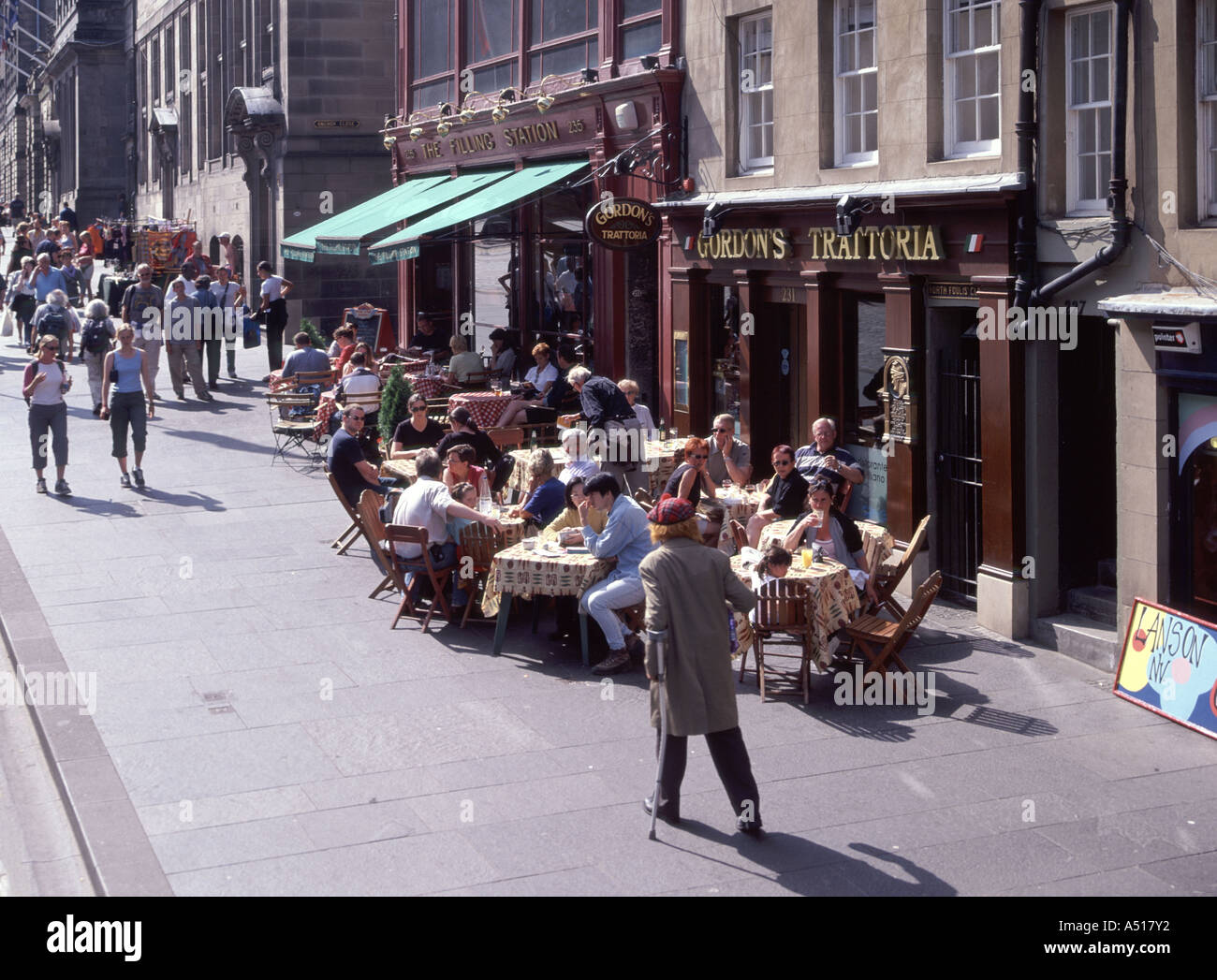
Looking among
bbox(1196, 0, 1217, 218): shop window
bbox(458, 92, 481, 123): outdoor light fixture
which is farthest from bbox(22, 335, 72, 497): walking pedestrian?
bbox(1196, 0, 1217, 218): shop window

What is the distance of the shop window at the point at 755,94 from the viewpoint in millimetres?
15969

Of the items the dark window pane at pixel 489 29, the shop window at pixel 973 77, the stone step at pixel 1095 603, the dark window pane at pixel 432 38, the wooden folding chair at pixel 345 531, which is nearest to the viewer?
the stone step at pixel 1095 603

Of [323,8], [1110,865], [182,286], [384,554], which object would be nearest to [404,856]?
[1110,865]

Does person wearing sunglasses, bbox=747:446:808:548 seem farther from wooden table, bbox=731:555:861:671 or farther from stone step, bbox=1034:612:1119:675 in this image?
stone step, bbox=1034:612:1119:675

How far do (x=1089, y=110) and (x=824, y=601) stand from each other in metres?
4.30

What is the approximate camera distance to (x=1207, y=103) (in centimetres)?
1059

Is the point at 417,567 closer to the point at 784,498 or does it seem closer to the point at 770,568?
the point at 784,498

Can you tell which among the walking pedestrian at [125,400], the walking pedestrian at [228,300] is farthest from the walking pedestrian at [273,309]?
the walking pedestrian at [125,400]

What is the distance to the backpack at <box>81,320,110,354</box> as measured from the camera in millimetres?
23219

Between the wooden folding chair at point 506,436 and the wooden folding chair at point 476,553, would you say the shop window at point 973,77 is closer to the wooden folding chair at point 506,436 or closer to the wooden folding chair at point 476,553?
the wooden folding chair at point 476,553

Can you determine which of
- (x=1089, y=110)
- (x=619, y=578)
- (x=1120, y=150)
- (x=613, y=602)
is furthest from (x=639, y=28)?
(x=613, y=602)

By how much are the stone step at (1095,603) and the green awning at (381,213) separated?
12281 millimetres

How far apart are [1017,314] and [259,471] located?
35.7 feet

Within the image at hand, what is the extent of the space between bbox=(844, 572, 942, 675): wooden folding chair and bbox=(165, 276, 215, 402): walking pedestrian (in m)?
16.2
